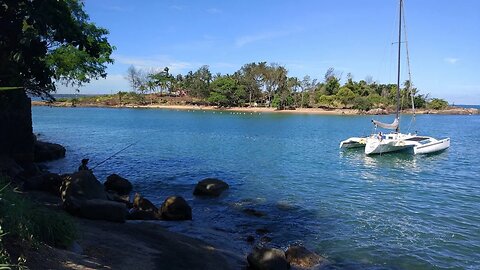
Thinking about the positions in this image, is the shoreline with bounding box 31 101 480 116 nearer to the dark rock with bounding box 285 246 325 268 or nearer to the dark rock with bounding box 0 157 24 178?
the dark rock with bounding box 0 157 24 178

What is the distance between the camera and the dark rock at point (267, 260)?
956cm

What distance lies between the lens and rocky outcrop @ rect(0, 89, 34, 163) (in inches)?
827

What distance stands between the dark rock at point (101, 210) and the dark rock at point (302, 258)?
16.8ft

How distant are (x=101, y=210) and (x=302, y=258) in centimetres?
604

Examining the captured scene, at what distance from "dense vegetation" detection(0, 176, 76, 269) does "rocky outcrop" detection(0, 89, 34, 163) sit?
1544 centimetres

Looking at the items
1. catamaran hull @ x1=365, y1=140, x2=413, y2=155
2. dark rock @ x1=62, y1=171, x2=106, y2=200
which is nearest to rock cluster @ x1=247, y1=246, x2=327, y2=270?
dark rock @ x1=62, y1=171, x2=106, y2=200

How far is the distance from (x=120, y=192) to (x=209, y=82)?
12648cm

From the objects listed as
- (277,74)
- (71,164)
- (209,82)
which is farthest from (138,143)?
(209,82)

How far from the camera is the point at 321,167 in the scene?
1119 inches

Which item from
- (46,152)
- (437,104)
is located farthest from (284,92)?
(46,152)

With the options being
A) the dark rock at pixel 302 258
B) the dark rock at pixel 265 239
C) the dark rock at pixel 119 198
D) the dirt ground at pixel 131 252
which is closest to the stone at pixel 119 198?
the dark rock at pixel 119 198

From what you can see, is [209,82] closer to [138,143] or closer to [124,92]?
[124,92]

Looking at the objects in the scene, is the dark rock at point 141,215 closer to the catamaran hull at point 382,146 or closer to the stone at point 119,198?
the stone at point 119,198

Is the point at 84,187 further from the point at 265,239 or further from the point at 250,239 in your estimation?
the point at 265,239
